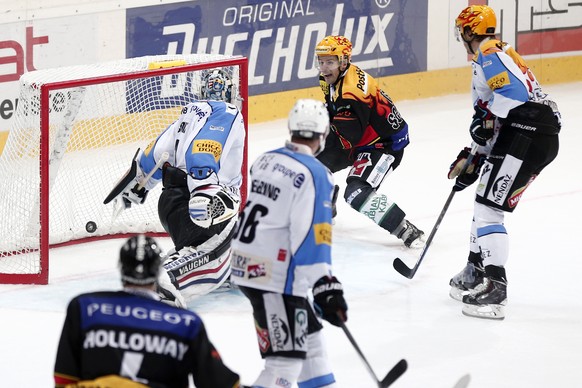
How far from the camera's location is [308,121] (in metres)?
4.01

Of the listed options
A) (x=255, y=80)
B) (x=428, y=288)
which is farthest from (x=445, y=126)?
(x=428, y=288)

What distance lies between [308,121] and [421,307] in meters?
2.11

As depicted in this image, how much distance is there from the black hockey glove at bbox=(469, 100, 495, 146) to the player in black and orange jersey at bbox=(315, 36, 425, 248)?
1.10m

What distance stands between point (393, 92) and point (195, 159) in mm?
5473

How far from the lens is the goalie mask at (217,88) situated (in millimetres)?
5812

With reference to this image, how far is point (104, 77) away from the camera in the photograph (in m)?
6.39

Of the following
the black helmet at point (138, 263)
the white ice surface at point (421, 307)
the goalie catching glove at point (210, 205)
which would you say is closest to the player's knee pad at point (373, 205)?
the white ice surface at point (421, 307)

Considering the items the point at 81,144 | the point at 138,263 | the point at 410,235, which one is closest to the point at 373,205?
the point at 410,235

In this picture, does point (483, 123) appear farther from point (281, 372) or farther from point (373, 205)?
point (281, 372)

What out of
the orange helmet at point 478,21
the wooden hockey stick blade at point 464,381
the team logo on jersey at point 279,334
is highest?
the orange helmet at point 478,21

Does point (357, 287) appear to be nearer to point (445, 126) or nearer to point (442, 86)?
point (445, 126)

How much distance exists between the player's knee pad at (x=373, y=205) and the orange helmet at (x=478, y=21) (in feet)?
4.63

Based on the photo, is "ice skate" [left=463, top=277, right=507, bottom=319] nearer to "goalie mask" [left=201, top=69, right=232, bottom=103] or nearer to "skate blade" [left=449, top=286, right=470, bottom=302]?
"skate blade" [left=449, top=286, right=470, bottom=302]

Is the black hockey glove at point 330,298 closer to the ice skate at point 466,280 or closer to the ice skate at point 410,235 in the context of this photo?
the ice skate at point 466,280
